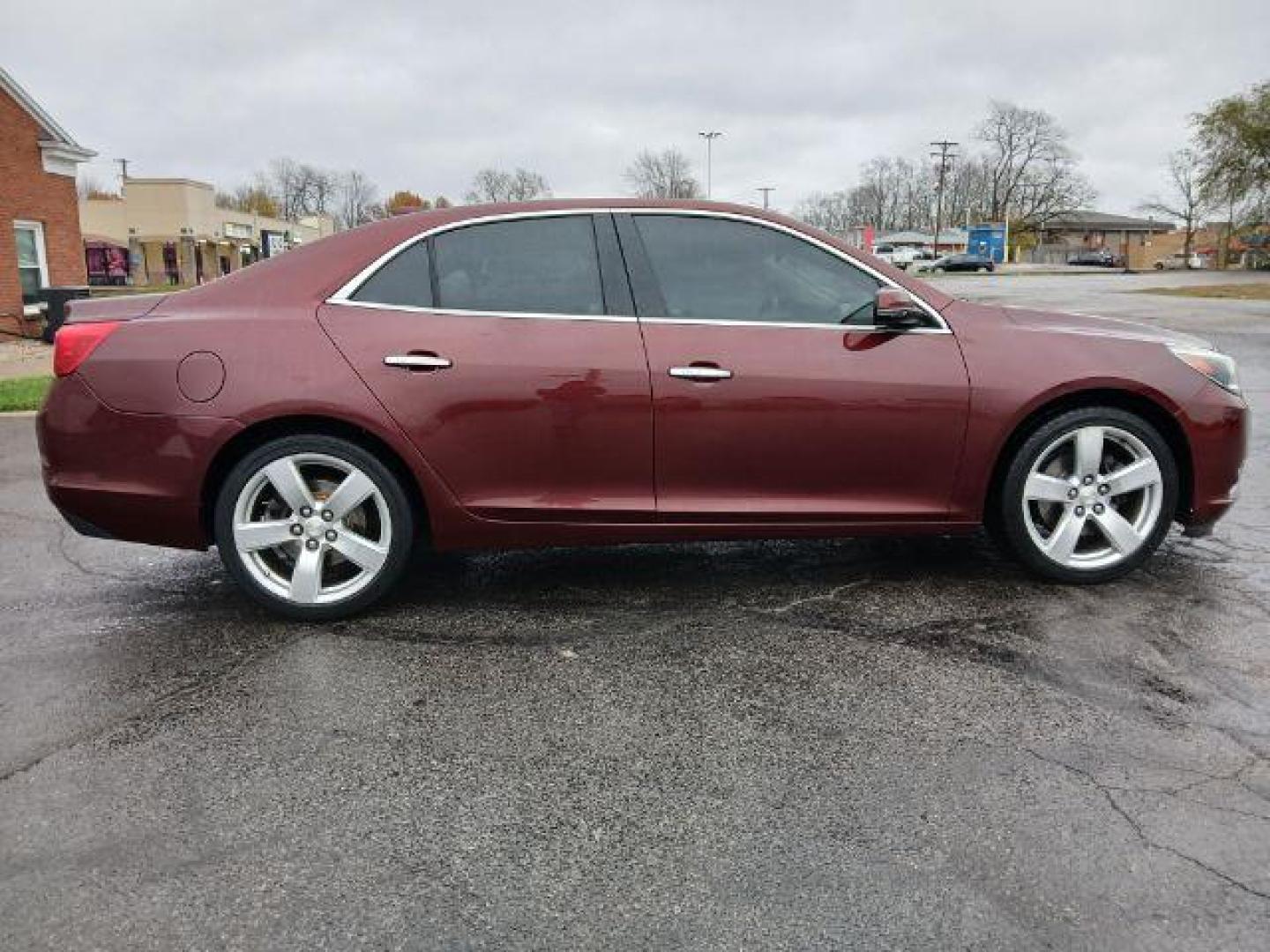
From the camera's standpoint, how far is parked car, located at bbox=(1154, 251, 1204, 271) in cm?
7988

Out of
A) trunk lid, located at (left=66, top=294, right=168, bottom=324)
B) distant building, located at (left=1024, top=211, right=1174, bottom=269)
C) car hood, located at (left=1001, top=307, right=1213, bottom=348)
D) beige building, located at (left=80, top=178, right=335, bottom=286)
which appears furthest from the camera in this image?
distant building, located at (left=1024, top=211, right=1174, bottom=269)

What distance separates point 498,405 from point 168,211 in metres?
62.9

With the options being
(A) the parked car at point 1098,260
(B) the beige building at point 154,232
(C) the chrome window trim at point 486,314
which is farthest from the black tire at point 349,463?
(A) the parked car at point 1098,260

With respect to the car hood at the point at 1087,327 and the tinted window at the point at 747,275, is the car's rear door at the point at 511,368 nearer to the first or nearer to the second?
the tinted window at the point at 747,275

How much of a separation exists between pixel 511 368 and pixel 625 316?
50cm

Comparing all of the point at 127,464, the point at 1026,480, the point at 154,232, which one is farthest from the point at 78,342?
the point at 154,232

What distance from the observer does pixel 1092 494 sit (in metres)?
4.30

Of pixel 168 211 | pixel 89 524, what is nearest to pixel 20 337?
pixel 89 524

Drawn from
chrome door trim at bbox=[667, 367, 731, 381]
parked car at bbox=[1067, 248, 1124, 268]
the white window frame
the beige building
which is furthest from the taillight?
parked car at bbox=[1067, 248, 1124, 268]

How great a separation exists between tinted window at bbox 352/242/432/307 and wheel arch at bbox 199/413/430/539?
1.68ft

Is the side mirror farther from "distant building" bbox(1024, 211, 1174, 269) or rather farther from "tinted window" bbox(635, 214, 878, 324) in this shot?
"distant building" bbox(1024, 211, 1174, 269)

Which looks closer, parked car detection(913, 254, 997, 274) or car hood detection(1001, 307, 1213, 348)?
car hood detection(1001, 307, 1213, 348)

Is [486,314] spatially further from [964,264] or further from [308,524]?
[964,264]

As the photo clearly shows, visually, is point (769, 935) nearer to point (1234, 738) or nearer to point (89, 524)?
point (1234, 738)
